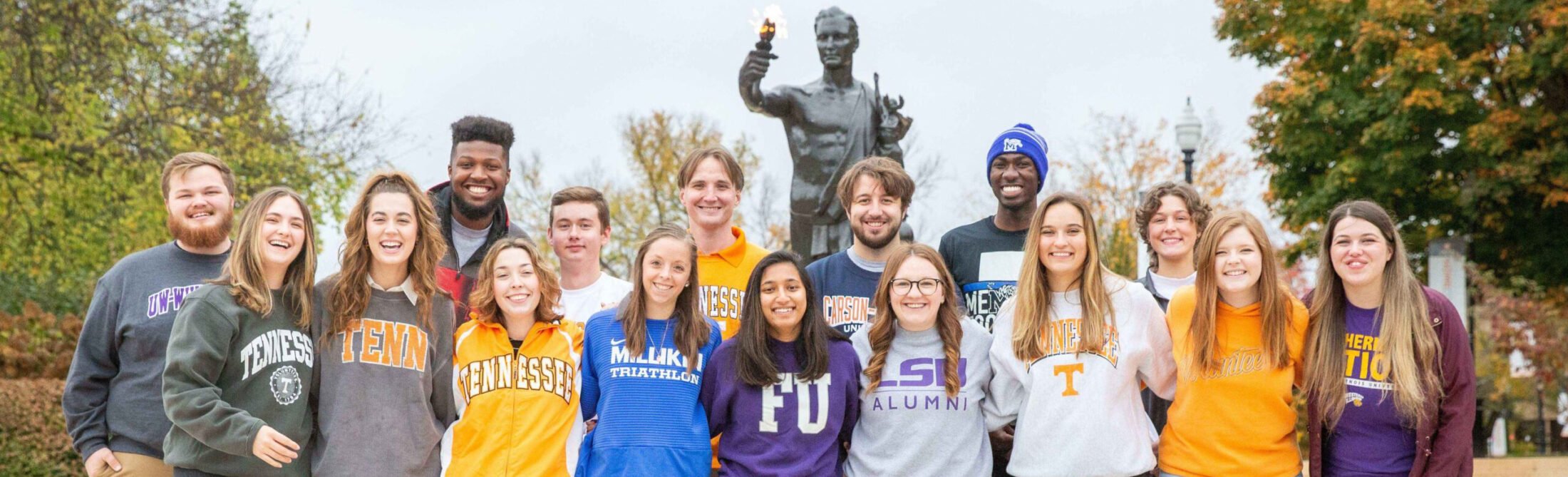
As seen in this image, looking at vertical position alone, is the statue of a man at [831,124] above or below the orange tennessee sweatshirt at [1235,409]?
above

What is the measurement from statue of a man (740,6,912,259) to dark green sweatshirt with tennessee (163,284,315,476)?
3786 mm

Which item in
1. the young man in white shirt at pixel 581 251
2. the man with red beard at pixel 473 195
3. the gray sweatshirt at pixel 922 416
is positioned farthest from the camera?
the man with red beard at pixel 473 195

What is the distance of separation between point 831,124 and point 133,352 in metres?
4.15

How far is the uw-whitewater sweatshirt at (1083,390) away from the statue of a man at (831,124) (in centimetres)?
322

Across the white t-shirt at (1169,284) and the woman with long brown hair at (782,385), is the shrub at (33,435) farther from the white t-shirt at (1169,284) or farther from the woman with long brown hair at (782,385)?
the white t-shirt at (1169,284)

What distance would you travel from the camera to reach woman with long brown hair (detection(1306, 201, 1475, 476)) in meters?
4.12

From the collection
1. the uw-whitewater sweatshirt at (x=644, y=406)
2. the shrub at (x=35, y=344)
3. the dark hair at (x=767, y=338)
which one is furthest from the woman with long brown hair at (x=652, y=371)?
→ the shrub at (x=35, y=344)

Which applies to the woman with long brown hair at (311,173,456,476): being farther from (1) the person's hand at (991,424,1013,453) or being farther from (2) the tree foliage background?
(2) the tree foliage background

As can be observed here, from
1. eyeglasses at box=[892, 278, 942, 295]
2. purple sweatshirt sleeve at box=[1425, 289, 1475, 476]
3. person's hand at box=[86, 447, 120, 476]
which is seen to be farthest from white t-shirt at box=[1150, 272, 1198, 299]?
person's hand at box=[86, 447, 120, 476]

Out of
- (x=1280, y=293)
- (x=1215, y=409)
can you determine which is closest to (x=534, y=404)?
(x=1215, y=409)

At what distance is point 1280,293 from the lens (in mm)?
4363

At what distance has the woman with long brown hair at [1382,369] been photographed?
412cm

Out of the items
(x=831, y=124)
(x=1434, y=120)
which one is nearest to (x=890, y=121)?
(x=831, y=124)

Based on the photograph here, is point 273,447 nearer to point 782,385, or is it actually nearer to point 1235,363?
point 782,385
